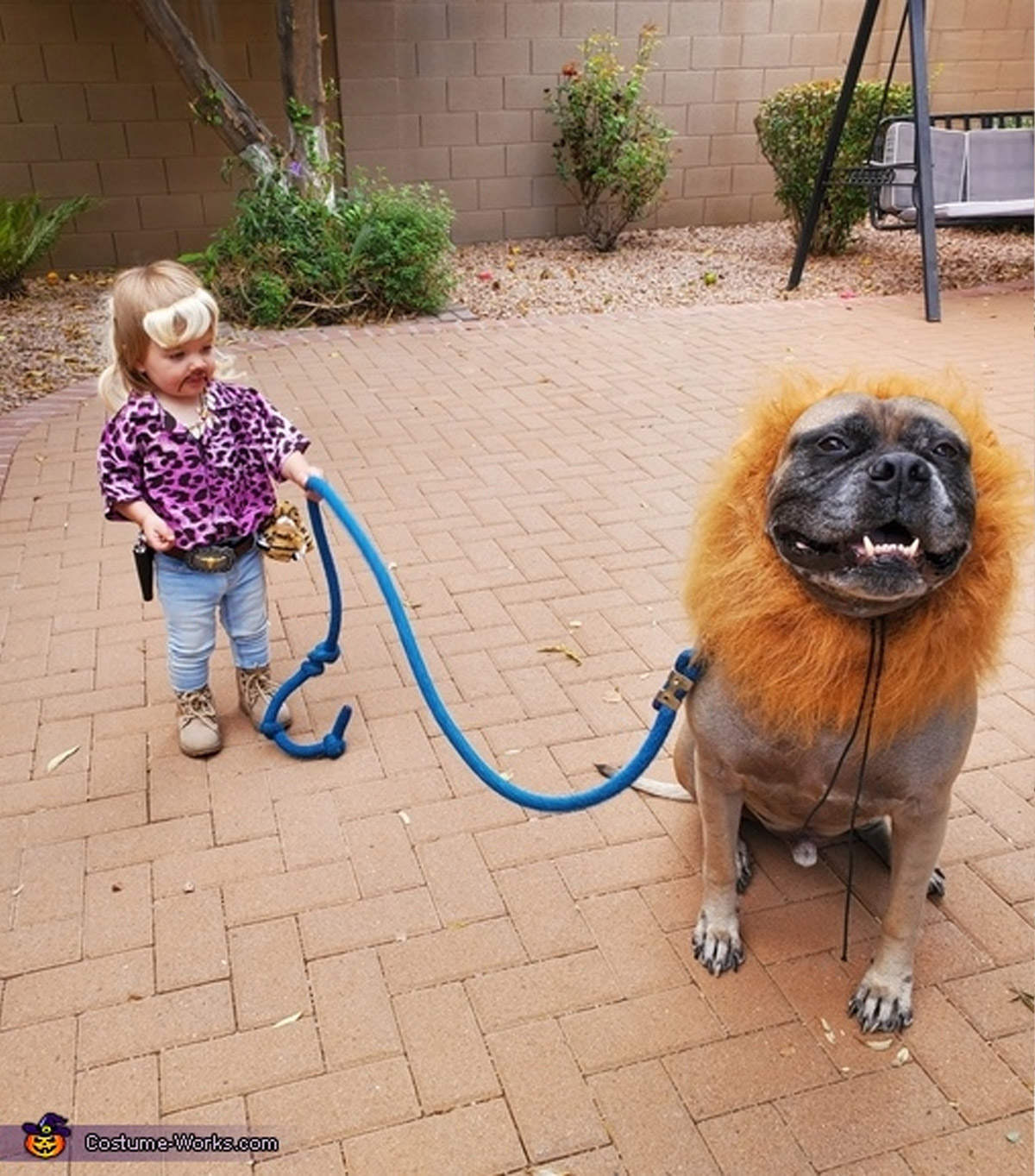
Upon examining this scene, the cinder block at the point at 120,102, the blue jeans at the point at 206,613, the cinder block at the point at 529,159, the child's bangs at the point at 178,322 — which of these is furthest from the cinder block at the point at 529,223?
the child's bangs at the point at 178,322

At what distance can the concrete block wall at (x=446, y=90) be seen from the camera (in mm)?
10086

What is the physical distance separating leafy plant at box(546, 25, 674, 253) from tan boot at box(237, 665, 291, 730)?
8739 mm

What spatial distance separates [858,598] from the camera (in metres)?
2.03

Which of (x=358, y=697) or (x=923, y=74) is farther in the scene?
(x=923, y=74)

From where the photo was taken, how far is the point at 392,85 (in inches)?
433

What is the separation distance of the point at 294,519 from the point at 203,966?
Result: 4.58ft

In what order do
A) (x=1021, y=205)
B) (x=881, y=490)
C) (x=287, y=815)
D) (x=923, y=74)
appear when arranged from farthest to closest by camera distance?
(x=1021, y=205), (x=923, y=74), (x=287, y=815), (x=881, y=490)

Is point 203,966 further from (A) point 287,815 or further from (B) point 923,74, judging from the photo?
(B) point 923,74

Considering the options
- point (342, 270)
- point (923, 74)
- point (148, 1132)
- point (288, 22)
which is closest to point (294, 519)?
point (148, 1132)

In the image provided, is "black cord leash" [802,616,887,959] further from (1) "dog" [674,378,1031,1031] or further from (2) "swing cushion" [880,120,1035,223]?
(2) "swing cushion" [880,120,1035,223]

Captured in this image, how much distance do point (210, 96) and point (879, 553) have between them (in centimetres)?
866

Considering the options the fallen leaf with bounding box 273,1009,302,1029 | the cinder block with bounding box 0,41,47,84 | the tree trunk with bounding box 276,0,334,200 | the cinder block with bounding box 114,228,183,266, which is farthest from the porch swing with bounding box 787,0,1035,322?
the fallen leaf with bounding box 273,1009,302,1029

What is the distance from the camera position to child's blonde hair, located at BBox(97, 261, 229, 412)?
2982 millimetres

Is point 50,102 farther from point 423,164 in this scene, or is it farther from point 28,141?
point 423,164
